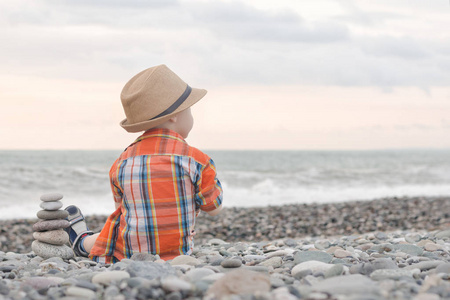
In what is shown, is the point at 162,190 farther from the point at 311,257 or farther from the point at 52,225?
the point at 52,225

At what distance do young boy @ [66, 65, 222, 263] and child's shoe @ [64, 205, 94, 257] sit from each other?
767 mm

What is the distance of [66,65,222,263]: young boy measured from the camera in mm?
3949

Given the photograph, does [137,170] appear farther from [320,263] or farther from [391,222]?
[391,222]

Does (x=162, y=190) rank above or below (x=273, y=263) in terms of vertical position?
above

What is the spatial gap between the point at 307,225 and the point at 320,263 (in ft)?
20.8

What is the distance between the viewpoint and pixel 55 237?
4.74 metres

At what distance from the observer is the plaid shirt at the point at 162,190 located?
13.0ft

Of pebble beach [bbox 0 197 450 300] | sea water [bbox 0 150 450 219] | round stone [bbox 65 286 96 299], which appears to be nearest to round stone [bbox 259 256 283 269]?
pebble beach [bbox 0 197 450 300]

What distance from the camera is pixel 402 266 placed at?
11.8ft

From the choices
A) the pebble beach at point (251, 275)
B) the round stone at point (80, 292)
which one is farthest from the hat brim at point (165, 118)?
the round stone at point (80, 292)

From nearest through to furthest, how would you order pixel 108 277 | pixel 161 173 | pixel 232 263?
pixel 108 277, pixel 232 263, pixel 161 173

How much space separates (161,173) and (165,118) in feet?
1.38

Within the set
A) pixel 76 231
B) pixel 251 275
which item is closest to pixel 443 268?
pixel 251 275

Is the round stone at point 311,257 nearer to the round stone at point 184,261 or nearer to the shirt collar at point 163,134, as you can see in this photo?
the round stone at point 184,261
